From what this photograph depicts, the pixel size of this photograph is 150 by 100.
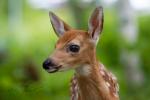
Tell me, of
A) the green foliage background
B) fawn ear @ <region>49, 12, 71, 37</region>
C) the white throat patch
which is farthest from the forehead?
the green foliage background

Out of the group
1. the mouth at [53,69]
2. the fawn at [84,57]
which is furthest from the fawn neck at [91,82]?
the mouth at [53,69]

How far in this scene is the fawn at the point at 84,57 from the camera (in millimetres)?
5555

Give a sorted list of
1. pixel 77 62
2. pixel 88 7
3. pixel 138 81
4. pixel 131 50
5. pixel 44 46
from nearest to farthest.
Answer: pixel 77 62, pixel 131 50, pixel 138 81, pixel 44 46, pixel 88 7

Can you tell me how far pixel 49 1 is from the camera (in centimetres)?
2705

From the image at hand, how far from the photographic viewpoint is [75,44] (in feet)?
18.4

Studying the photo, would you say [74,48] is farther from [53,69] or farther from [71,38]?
[53,69]

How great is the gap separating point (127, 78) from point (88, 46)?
8.16 m

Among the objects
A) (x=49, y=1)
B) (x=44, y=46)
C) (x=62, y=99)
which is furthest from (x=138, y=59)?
(x=49, y=1)

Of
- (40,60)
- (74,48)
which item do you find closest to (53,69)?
(74,48)

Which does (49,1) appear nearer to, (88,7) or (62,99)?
(88,7)

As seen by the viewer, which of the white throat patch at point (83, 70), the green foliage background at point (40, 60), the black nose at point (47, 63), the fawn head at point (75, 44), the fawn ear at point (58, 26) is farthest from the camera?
the green foliage background at point (40, 60)

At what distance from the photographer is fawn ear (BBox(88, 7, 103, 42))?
568cm

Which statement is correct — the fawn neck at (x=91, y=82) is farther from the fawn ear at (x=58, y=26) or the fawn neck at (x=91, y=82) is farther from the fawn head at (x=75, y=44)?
the fawn ear at (x=58, y=26)

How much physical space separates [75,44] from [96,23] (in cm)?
26
